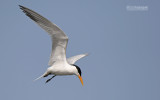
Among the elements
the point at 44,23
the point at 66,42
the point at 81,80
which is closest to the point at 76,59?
the point at 81,80

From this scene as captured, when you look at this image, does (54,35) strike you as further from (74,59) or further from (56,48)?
(74,59)

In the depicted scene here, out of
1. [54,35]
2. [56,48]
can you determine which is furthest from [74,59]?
[54,35]

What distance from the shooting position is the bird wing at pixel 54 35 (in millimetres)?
9008

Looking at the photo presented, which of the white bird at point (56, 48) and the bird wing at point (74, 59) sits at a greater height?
the white bird at point (56, 48)

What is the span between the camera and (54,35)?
9688mm

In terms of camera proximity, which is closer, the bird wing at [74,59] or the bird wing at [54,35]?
the bird wing at [54,35]

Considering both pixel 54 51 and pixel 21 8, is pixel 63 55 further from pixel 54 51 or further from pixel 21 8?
pixel 21 8

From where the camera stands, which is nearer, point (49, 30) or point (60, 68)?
point (49, 30)

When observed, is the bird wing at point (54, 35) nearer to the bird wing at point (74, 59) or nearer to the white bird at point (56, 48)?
the white bird at point (56, 48)

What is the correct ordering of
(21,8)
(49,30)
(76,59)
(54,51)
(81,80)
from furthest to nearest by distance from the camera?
(76,59)
(81,80)
(54,51)
(49,30)
(21,8)

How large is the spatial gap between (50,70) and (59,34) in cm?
159

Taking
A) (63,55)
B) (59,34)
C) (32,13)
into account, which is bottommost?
(63,55)

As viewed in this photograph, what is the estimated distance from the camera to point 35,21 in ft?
30.0

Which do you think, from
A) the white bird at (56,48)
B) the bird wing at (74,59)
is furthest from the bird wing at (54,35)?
the bird wing at (74,59)
